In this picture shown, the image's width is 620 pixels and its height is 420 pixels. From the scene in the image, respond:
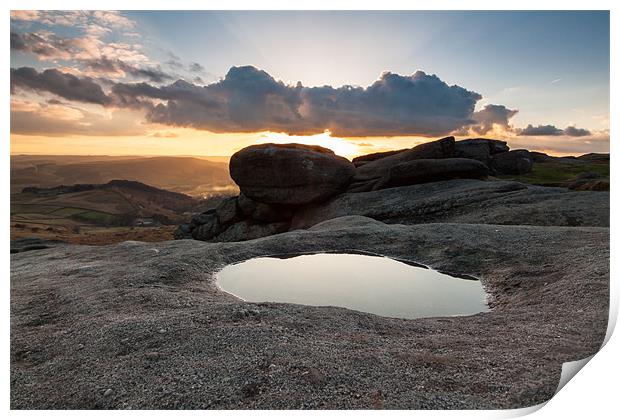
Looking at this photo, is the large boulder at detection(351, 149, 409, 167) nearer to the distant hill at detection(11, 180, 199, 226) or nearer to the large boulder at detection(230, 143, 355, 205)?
the large boulder at detection(230, 143, 355, 205)

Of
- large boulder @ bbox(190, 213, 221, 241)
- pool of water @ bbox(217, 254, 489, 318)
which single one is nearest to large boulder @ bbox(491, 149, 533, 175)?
large boulder @ bbox(190, 213, 221, 241)

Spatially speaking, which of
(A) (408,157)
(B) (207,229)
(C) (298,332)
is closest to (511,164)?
(A) (408,157)

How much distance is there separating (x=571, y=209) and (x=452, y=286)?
823 inches

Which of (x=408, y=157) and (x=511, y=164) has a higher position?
(x=408, y=157)

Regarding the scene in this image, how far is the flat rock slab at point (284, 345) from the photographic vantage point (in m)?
8.48

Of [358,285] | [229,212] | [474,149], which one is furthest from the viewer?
[474,149]

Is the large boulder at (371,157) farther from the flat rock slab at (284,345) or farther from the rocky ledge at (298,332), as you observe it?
the flat rock slab at (284,345)

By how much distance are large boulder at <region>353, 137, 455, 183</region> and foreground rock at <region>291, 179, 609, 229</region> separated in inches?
230

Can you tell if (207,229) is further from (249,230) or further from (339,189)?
(339,189)

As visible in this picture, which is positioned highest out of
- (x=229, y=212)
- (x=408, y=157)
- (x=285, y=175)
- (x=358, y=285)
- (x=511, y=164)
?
(x=408, y=157)

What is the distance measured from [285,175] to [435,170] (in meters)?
19.3

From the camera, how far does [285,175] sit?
53.8m

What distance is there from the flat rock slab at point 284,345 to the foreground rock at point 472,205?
45.9 feet

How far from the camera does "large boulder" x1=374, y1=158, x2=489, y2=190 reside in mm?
50312
